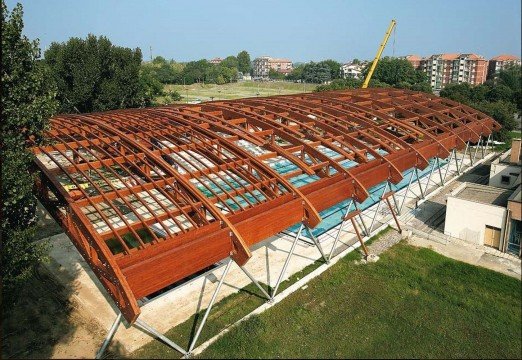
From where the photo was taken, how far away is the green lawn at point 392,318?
958 cm

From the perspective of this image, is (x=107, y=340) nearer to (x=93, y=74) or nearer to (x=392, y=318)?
(x=392, y=318)

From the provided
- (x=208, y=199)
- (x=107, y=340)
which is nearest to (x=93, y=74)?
(x=208, y=199)

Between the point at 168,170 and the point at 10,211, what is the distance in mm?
4713

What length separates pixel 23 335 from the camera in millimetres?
11531

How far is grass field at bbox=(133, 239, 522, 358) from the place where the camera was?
31.6ft

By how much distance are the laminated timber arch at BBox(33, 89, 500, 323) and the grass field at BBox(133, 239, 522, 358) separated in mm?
2728

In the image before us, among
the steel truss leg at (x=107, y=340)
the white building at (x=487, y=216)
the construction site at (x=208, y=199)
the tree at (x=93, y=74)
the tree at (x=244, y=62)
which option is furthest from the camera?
the tree at (x=244, y=62)

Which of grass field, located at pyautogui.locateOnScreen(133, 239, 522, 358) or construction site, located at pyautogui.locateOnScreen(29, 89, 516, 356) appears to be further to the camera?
construction site, located at pyautogui.locateOnScreen(29, 89, 516, 356)

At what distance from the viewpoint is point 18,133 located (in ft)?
30.2

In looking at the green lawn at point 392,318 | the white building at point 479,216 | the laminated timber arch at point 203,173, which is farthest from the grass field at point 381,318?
the laminated timber arch at point 203,173

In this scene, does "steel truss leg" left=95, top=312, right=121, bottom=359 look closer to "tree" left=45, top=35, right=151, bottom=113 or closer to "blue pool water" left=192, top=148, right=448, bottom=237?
"blue pool water" left=192, top=148, right=448, bottom=237

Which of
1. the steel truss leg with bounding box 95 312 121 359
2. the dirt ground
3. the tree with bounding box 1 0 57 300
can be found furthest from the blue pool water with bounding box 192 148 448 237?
the tree with bounding box 1 0 57 300

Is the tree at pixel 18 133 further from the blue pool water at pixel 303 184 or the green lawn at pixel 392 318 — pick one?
the blue pool water at pixel 303 184

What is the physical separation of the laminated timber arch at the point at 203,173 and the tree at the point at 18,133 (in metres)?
1.21
